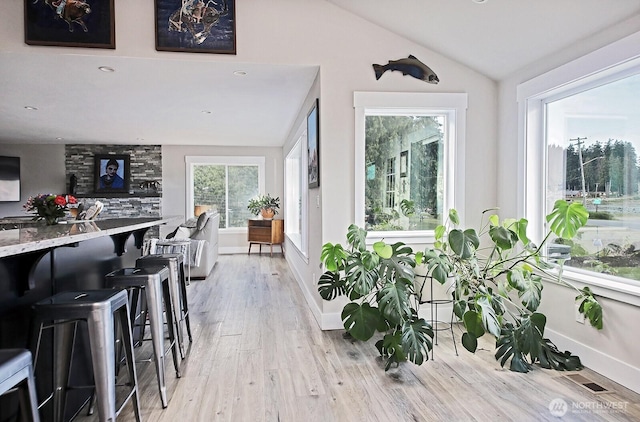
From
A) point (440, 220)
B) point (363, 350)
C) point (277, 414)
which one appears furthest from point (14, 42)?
point (440, 220)

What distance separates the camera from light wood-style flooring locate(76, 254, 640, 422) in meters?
2.08

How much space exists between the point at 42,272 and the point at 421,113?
3.14 metres

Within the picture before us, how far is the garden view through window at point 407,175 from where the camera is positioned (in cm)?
361

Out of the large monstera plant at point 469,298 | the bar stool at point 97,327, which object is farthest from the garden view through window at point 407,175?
the bar stool at point 97,327

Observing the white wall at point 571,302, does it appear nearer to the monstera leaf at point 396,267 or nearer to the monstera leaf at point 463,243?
the monstera leaf at point 463,243

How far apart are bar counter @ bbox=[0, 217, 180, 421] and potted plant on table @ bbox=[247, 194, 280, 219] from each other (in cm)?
519

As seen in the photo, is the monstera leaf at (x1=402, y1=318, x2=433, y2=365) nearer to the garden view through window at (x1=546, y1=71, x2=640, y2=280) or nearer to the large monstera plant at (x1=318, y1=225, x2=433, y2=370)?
the large monstera plant at (x1=318, y1=225, x2=433, y2=370)

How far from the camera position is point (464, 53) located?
3.36 meters

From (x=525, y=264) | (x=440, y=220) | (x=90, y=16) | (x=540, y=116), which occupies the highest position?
(x=90, y=16)

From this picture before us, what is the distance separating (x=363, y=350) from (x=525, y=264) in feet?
4.61

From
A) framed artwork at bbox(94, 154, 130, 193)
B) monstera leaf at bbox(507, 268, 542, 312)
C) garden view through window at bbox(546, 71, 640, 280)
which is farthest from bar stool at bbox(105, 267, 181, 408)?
framed artwork at bbox(94, 154, 130, 193)

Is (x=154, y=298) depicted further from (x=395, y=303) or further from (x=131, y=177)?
(x=131, y=177)

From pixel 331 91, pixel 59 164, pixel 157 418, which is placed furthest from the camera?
pixel 59 164

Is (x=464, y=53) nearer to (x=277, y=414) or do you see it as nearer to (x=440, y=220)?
(x=440, y=220)
